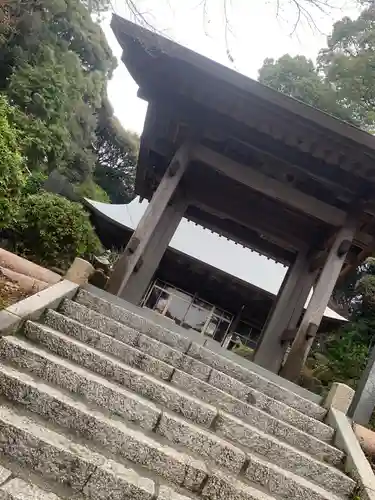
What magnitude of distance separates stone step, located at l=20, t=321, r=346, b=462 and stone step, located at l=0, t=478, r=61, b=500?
1036 millimetres

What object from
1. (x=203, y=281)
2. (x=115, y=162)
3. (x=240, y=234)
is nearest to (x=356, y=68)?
(x=203, y=281)

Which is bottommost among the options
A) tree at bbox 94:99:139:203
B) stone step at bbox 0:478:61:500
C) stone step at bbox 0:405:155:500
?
stone step at bbox 0:478:61:500

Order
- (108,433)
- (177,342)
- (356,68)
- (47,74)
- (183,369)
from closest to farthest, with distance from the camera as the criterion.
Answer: (108,433)
(183,369)
(177,342)
(47,74)
(356,68)

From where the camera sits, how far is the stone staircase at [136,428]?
233cm

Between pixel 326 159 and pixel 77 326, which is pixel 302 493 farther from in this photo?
pixel 326 159

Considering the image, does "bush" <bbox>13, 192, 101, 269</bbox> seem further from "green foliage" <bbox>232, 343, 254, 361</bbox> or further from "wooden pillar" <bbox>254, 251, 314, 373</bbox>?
"green foliage" <bbox>232, 343, 254, 361</bbox>

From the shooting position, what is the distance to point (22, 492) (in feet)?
6.83

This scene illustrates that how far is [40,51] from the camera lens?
1321cm

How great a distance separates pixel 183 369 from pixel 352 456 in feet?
4.74

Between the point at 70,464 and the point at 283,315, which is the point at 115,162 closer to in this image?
the point at 283,315

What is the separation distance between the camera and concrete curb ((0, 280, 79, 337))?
3090 mm

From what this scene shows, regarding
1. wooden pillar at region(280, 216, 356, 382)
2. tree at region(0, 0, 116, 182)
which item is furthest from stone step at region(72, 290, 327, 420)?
tree at region(0, 0, 116, 182)

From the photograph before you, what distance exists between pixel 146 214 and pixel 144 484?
3.64 metres

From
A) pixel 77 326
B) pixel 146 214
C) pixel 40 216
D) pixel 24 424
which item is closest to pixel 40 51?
pixel 40 216
